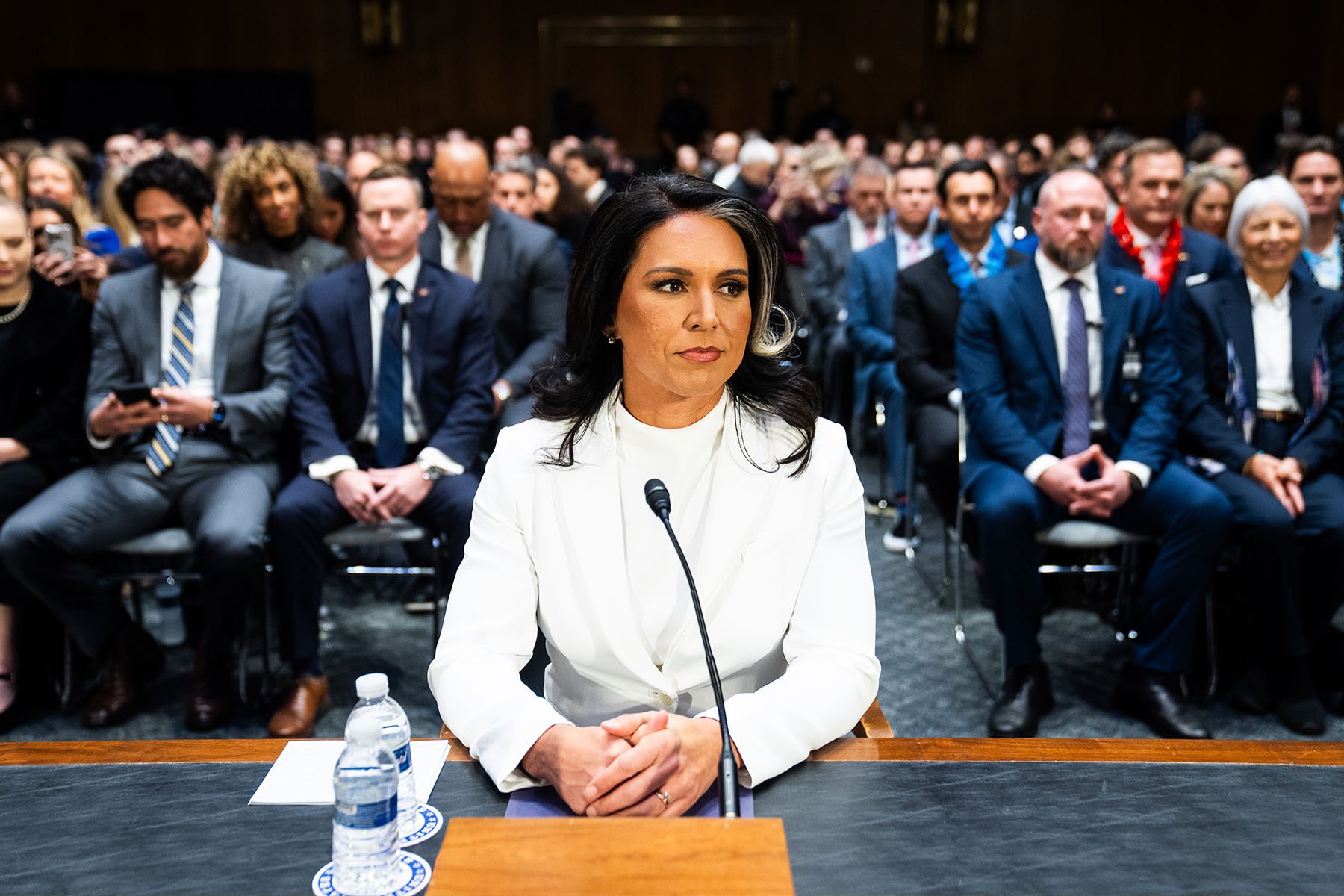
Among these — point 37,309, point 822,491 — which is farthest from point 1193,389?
point 37,309

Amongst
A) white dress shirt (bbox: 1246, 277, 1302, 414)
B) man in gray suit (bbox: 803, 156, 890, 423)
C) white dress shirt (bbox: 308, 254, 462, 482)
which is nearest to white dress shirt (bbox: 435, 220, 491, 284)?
white dress shirt (bbox: 308, 254, 462, 482)

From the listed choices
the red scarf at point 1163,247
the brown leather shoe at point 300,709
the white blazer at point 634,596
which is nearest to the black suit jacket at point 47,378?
the brown leather shoe at point 300,709

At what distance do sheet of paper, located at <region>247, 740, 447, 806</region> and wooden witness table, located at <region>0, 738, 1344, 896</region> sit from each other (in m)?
0.01

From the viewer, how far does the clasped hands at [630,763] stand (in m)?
1.31

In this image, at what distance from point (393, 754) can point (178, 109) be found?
15.3 metres

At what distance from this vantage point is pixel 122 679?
3.31 m

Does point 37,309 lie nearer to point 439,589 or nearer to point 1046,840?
point 439,589

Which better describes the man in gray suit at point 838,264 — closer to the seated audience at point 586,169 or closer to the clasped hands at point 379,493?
the seated audience at point 586,169

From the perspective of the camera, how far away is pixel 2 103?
45.3 ft

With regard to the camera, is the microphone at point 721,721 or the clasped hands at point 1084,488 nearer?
the microphone at point 721,721

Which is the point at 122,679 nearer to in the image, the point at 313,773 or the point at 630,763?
the point at 313,773

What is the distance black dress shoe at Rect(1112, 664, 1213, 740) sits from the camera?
3084 millimetres

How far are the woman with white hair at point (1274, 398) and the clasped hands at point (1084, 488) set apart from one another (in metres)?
0.34

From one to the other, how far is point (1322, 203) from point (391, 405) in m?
3.55
